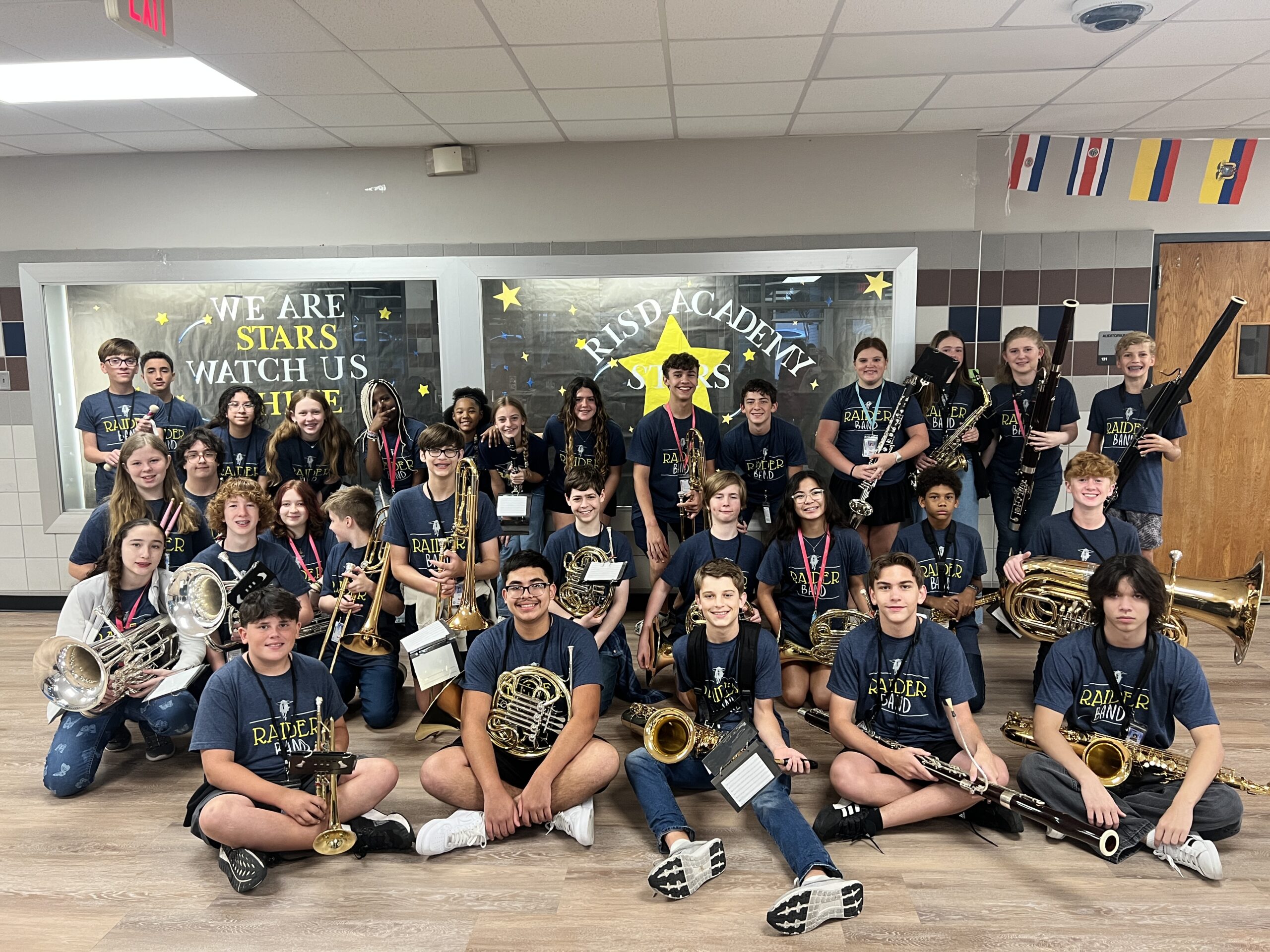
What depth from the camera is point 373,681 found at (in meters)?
3.91

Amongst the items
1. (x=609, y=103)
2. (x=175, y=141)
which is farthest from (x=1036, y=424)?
(x=175, y=141)

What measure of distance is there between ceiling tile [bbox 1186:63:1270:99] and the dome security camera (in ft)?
3.80

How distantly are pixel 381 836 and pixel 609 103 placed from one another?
148 inches

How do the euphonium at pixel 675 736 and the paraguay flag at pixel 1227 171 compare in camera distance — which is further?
the paraguay flag at pixel 1227 171

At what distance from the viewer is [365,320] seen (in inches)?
222

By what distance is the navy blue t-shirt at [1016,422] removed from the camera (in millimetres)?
4898

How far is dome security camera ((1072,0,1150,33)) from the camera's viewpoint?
3.19m

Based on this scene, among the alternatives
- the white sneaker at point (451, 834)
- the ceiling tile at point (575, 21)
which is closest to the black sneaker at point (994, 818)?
the white sneaker at point (451, 834)

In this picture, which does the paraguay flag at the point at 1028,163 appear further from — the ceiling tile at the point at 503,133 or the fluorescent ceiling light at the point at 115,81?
the fluorescent ceiling light at the point at 115,81

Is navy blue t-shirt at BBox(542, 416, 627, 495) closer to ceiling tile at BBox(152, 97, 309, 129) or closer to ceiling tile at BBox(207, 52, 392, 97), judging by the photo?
ceiling tile at BBox(207, 52, 392, 97)

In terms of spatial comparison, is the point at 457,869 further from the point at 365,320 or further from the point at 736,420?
the point at 365,320

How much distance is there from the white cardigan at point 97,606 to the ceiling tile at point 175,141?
2916 mm

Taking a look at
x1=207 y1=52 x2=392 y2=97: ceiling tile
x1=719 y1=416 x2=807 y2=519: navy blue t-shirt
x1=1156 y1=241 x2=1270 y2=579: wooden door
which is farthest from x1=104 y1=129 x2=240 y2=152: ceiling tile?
x1=1156 y1=241 x2=1270 y2=579: wooden door

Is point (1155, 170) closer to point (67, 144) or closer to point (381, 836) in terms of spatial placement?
point (381, 836)
